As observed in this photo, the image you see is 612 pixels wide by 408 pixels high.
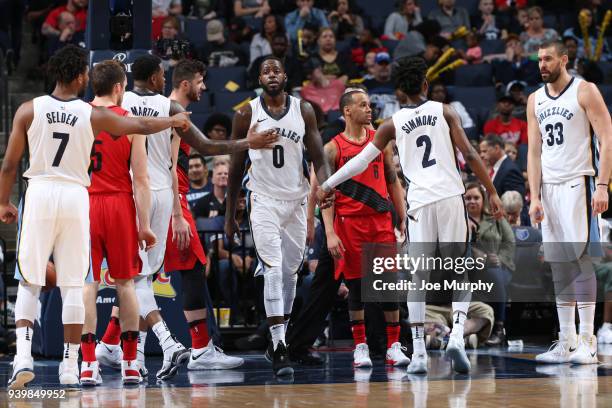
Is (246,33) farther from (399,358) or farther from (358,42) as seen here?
(399,358)

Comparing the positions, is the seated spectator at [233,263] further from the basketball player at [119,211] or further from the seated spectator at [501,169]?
the basketball player at [119,211]

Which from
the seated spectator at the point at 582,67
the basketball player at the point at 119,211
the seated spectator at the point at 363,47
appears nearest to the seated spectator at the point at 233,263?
the basketball player at the point at 119,211

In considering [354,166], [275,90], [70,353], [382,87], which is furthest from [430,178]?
[382,87]

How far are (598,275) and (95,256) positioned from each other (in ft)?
18.9

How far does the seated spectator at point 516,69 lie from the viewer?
51.1 ft

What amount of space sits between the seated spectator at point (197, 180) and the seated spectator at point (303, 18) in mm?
5317

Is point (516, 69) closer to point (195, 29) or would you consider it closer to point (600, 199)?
point (195, 29)

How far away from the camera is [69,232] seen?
6.70 m

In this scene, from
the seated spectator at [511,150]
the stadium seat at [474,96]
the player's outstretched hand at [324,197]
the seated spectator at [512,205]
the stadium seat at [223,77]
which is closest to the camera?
the player's outstretched hand at [324,197]

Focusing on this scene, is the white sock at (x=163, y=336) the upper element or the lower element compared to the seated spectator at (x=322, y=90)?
lower

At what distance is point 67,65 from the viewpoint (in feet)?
22.5

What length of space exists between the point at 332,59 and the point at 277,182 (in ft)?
23.9

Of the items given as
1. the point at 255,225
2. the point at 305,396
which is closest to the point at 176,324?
the point at 255,225

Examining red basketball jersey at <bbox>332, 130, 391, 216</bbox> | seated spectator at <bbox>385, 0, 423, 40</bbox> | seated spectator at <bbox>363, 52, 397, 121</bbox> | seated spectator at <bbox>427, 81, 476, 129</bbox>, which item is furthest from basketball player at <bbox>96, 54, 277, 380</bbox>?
seated spectator at <bbox>385, 0, 423, 40</bbox>
